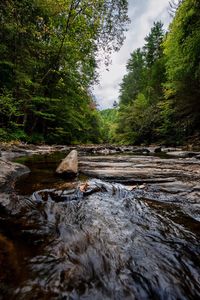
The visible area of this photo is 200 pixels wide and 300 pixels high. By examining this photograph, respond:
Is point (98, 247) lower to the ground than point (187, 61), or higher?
lower

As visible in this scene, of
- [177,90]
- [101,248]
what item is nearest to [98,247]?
[101,248]

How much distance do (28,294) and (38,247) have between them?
385 millimetres

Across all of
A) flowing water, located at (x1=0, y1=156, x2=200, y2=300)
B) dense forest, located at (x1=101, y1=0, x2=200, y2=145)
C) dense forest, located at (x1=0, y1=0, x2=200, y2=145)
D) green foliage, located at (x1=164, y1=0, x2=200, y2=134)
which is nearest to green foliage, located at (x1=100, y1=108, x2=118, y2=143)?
dense forest, located at (x1=101, y1=0, x2=200, y2=145)

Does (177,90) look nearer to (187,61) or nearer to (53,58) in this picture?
(187,61)

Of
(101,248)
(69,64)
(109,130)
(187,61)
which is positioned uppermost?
(69,64)

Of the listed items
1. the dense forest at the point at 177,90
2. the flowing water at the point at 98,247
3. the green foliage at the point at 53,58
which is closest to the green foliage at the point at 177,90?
the dense forest at the point at 177,90

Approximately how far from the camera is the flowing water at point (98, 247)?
1.05 m

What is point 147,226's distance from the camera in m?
1.68

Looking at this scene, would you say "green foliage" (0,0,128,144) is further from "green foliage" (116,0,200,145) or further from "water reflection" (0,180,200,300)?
"water reflection" (0,180,200,300)

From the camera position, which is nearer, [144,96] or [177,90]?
[177,90]

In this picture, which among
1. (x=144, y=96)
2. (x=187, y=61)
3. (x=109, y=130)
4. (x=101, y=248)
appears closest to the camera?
Result: (x=101, y=248)

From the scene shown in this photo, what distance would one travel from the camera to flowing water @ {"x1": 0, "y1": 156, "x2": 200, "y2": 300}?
1052mm

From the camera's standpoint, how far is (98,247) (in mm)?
1394

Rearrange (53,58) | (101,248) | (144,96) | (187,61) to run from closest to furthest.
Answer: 1. (101,248)
2. (187,61)
3. (53,58)
4. (144,96)
